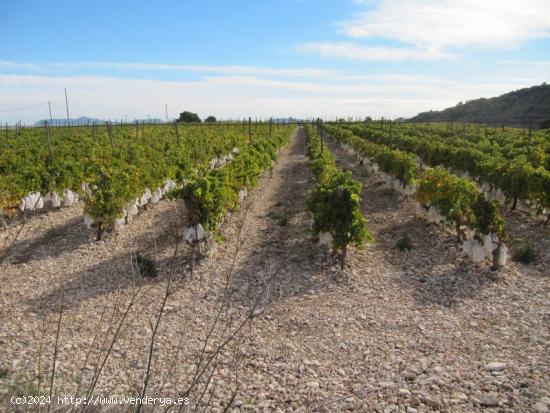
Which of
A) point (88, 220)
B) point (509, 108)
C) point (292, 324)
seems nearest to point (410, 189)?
point (292, 324)

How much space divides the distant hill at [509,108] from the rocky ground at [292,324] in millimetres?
53381

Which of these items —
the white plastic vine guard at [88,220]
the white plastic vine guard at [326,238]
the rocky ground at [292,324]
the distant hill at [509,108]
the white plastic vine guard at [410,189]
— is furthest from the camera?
the distant hill at [509,108]

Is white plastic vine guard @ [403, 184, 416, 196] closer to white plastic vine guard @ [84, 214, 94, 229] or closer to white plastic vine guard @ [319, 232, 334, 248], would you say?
white plastic vine guard @ [319, 232, 334, 248]

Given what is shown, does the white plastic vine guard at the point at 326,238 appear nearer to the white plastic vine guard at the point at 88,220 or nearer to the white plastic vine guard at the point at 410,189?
the white plastic vine guard at the point at 410,189

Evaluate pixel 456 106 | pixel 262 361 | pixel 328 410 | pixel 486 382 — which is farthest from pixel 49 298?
pixel 456 106

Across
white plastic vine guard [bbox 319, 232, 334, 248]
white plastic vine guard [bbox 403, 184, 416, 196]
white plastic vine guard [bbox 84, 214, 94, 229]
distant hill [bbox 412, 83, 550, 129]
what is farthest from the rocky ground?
distant hill [bbox 412, 83, 550, 129]

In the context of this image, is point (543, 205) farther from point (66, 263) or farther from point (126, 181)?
point (66, 263)

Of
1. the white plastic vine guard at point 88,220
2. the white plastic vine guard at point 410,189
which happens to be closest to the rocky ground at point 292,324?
the white plastic vine guard at point 88,220

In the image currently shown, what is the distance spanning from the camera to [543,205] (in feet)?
34.0

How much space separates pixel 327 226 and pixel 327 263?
738 mm

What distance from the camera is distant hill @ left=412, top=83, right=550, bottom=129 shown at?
60841 millimetres

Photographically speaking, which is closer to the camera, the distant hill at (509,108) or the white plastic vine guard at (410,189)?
the white plastic vine guard at (410,189)

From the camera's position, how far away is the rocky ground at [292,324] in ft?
15.9

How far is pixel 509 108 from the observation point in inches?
2763
